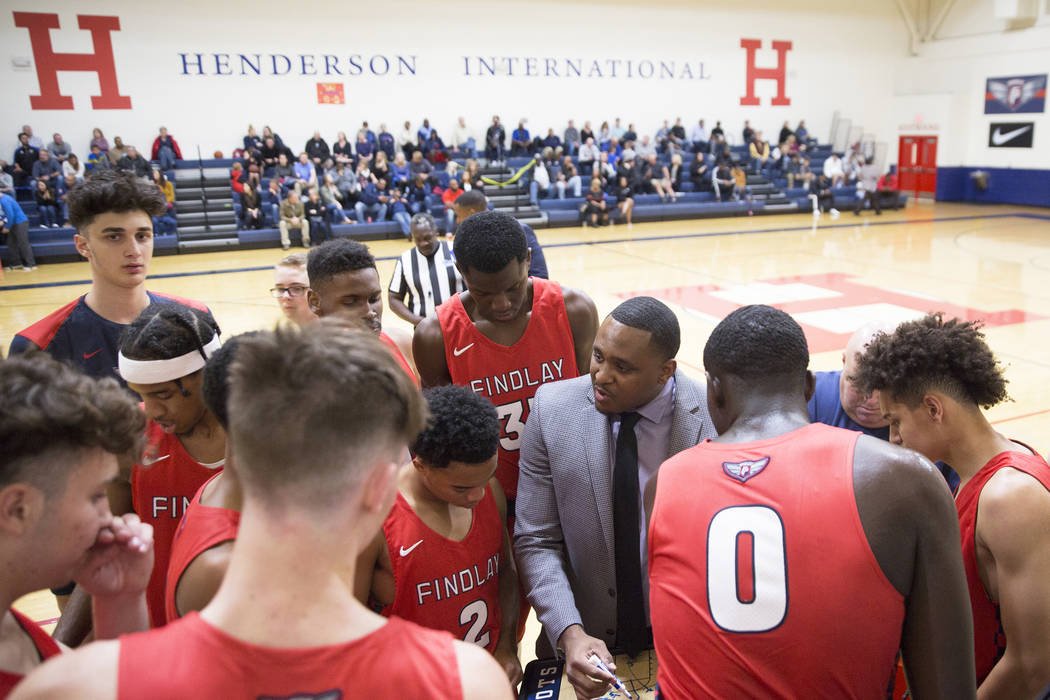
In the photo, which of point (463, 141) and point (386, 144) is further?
point (463, 141)

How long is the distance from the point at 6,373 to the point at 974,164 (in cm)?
2807

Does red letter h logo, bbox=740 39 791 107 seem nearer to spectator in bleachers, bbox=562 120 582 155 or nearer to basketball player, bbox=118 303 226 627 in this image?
spectator in bleachers, bbox=562 120 582 155

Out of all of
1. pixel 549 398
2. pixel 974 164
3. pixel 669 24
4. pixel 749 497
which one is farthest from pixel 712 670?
pixel 974 164

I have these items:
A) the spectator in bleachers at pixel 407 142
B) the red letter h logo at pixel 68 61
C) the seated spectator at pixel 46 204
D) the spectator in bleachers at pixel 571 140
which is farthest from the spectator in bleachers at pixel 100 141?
the spectator in bleachers at pixel 571 140

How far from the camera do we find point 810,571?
4.73 feet

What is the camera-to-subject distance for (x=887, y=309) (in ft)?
32.2

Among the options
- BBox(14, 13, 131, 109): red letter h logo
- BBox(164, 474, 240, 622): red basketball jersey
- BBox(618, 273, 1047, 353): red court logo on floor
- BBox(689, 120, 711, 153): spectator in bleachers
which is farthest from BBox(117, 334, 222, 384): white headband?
BBox(689, 120, 711, 153): spectator in bleachers

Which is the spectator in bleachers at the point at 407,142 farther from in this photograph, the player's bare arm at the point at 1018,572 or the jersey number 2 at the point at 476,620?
the player's bare arm at the point at 1018,572

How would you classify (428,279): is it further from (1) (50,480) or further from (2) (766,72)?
(2) (766,72)

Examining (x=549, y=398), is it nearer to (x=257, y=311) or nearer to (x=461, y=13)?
(x=257, y=311)

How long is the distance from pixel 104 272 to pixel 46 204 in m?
14.8

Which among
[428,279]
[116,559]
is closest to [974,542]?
[116,559]

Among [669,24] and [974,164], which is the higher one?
[669,24]

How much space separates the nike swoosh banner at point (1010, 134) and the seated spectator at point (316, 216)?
67.4 ft
